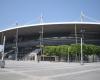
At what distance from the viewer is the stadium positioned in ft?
290

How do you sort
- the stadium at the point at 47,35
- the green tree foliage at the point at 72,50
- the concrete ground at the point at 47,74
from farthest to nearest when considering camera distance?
the stadium at the point at 47,35 → the green tree foliage at the point at 72,50 → the concrete ground at the point at 47,74

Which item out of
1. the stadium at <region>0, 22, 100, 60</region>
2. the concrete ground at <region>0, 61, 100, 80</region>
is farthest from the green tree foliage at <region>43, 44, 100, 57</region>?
the concrete ground at <region>0, 61, 100, 80</region>

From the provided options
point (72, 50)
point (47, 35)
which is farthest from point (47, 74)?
point (47, 35)

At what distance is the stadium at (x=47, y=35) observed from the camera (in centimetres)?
8838

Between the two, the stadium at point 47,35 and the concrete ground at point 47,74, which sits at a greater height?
the stadium at point 47,35

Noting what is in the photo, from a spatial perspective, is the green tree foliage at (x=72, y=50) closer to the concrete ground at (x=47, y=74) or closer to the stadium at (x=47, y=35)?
the stadium at (x=47, y=35)

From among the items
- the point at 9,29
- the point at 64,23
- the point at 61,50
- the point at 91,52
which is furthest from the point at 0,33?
the point at 91,52

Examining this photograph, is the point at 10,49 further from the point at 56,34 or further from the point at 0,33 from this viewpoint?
the point at 56,34

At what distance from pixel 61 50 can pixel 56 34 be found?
24.5m

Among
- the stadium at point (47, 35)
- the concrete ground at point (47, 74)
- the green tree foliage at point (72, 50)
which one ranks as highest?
the stadium at point (47, 35)

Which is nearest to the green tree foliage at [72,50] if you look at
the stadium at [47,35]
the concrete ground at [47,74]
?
the stadium at [47,35]

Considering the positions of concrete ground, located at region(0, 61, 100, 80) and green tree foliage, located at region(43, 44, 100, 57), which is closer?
concrete ground, located at region(0, 61, 100, 80)

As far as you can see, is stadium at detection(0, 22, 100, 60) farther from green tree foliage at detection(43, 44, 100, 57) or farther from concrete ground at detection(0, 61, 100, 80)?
concrete ground at detection(0, 61, 100, 80)

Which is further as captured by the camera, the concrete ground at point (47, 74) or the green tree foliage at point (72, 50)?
the green tree foliage at point (72, 50)
